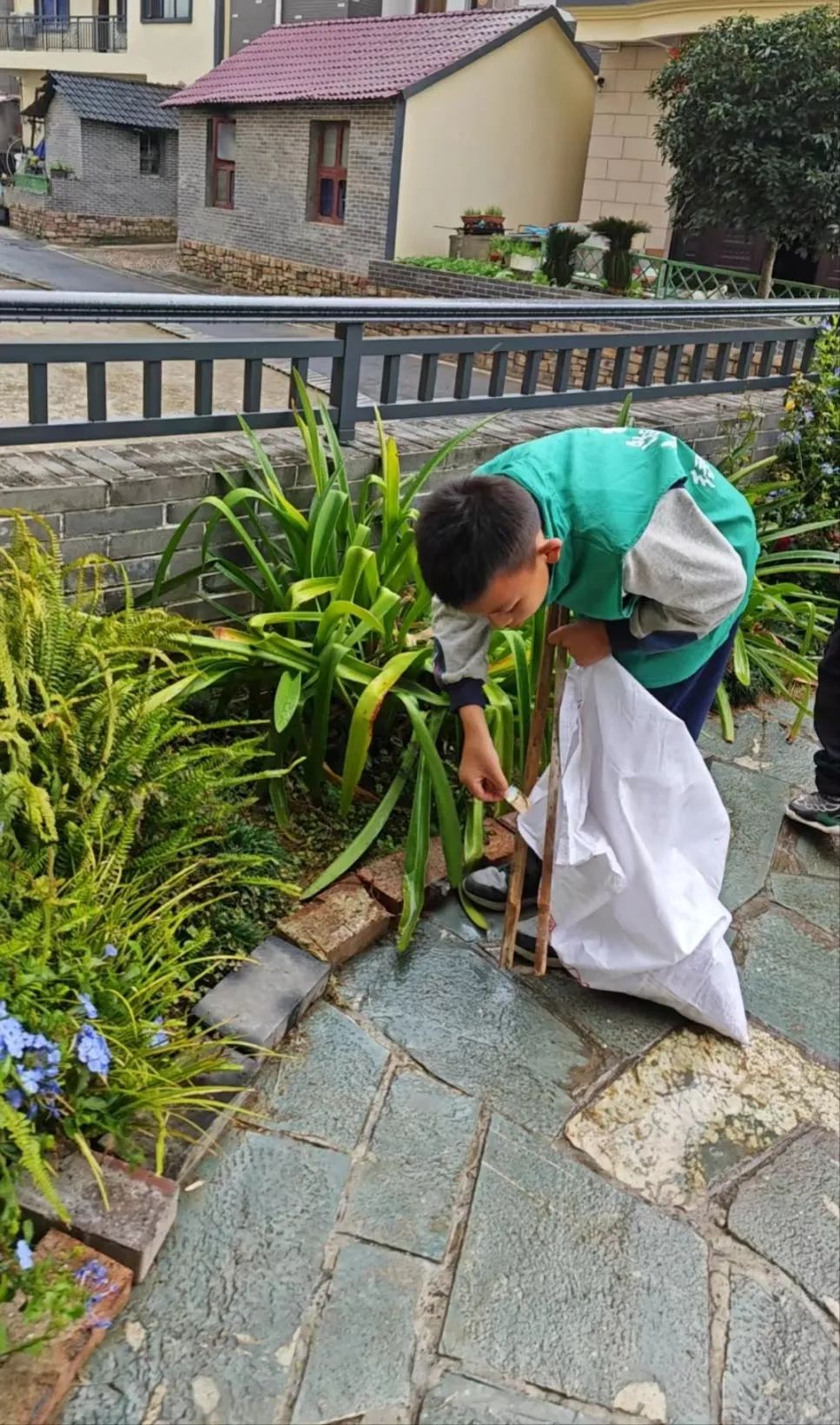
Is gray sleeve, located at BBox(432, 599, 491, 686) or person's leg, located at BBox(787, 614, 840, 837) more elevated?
gray sleeve, located at BBox(432, 599, 491, 686)

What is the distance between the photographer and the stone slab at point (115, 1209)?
5.48 feet

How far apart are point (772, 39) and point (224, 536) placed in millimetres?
10717

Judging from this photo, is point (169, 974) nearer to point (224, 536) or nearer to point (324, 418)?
point (224, 536)

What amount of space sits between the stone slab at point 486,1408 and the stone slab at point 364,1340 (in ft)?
0.16

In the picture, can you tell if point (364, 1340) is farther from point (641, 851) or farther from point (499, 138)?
point (499, 138)

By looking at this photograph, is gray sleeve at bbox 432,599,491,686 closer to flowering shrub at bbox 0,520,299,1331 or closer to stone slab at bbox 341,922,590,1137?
flowering shrub at bbox 0,520,299,1331

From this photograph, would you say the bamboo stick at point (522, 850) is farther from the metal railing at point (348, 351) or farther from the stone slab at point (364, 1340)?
the metal railing at point (348, 351)

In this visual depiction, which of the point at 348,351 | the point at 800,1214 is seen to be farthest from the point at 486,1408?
the point at 348,351

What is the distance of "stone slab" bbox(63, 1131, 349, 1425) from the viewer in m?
1.58

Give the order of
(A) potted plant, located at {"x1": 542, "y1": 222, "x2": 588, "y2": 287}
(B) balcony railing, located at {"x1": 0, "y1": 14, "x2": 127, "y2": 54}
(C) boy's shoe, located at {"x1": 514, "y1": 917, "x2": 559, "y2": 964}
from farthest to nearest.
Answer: (B) balcony railing, located at {"x1": 0, "y1": 14, "x2": 127, "y2": 54}
(A) potted plant, located at {"x1": 542, "y1": 222, "x2": 588, "y2": 287}
(C) boy's shoe, located at {"x1": 514, "y1": 917, "x2": 559, "y2": 964}

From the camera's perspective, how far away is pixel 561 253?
43.8 ft

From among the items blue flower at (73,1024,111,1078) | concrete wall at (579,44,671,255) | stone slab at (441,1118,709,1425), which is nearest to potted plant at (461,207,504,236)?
concrete wall at (579,44,671,255)

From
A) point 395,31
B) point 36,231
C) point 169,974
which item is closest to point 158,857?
point 169,974

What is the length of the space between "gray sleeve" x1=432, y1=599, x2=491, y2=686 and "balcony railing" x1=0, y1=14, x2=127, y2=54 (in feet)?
97.9
